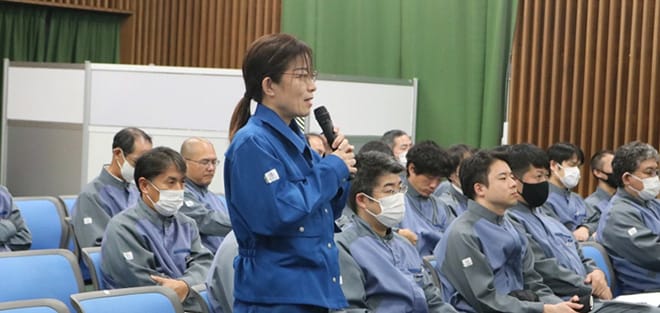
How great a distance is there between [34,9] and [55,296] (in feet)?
23.7

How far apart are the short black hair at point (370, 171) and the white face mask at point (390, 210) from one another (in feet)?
0.19

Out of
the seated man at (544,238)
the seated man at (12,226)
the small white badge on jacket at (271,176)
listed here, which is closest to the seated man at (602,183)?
the seated man at (544,238)

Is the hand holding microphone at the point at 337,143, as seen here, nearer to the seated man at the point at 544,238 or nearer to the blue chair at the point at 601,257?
the seated man at the point at 544,238

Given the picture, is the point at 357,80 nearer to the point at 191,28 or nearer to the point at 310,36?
the point at 310,36

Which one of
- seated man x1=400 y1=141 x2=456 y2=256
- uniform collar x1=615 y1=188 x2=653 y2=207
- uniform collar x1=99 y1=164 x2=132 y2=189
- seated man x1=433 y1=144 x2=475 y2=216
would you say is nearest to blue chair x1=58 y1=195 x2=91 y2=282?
uniform collar x1=99 y1=164 x2=132 y2=189

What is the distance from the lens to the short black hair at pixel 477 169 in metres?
4.48

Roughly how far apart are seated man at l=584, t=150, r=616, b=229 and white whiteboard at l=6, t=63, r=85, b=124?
424cm

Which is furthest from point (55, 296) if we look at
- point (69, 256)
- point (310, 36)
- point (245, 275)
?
point (310, 36)

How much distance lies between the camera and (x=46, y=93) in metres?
9.03

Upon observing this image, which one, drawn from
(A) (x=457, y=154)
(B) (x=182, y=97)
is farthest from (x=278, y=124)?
(B) (x=182, y=97)

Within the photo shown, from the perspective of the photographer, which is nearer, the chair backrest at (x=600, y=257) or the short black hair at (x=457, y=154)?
the chair backrest at (x=600, y=257)

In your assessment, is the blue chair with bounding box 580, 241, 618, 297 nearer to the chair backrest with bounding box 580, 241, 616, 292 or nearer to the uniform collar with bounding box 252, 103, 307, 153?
the chair backrest with bounding box 580, 241, 616, 292

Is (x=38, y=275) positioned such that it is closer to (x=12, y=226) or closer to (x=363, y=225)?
(x=363, y=225)

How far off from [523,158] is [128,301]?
214 centimetres
